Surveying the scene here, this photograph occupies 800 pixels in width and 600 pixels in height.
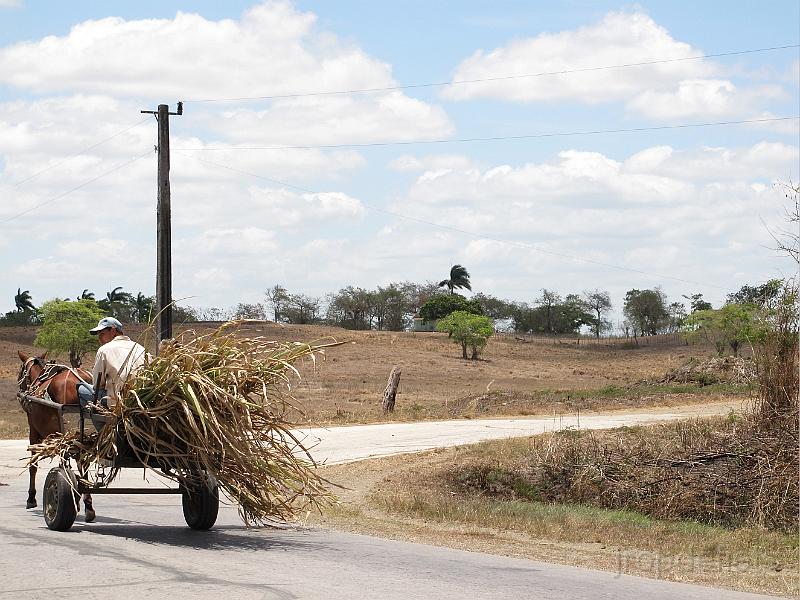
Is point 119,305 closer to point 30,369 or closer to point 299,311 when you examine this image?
point 299,311

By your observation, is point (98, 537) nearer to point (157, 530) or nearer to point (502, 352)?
point (157, 530)

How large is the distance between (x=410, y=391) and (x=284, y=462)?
4110 cm

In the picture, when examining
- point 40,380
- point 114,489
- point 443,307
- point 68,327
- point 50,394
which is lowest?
point 114,489

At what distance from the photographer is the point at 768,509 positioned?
16.4 m

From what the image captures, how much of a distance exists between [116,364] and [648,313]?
113374mm

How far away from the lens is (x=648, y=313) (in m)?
120

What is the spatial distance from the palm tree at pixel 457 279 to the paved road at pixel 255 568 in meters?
120

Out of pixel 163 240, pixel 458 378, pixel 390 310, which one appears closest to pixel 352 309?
pixel 390 310

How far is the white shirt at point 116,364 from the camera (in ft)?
36.5

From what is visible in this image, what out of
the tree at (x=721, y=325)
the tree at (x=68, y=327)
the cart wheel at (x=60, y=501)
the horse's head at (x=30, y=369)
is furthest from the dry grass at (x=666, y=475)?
the tree at (x=68, y=327)

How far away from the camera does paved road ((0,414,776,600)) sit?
8.68m

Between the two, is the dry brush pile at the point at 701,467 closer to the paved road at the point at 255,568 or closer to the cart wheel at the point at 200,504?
the paved road at the point at 255,568

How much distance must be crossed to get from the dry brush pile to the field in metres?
4.58

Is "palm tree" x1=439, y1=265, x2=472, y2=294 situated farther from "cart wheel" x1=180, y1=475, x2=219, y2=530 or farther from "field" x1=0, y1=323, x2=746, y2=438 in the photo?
"cart wheel" x1=180, y1=475, x2=219, y2=530
